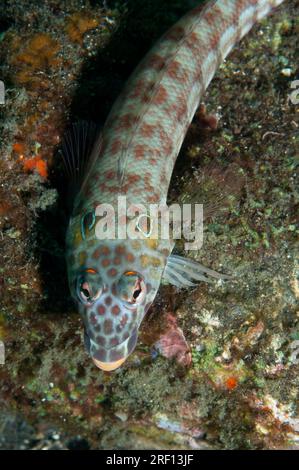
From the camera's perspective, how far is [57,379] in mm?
5062

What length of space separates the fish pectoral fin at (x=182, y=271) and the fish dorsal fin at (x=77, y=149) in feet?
3.88

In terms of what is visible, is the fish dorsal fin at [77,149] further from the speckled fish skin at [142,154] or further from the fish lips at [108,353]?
the fish lips at [108,353]

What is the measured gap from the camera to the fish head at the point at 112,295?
134 inches

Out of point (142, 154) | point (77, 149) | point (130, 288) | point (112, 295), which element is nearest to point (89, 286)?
point (112, 295)

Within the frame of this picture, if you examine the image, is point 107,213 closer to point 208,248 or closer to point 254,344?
point 208,248

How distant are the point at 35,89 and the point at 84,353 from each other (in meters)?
2.92

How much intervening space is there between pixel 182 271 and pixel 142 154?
47.3 inches

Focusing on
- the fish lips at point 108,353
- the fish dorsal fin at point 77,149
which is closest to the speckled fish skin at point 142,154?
the fish lips at point 108,353

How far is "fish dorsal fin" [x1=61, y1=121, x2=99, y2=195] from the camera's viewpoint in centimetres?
415

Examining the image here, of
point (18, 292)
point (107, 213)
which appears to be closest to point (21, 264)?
point (18, 292)

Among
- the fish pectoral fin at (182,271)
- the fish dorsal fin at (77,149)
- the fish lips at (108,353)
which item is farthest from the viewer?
the fish dorsal fin at (77,149)

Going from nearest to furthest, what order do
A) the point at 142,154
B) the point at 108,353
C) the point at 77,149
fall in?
the point at 108,353 → the point at 142,154 → the point at 77,149

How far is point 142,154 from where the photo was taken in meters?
4.06

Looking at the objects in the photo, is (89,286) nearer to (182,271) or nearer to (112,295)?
(112,295)
